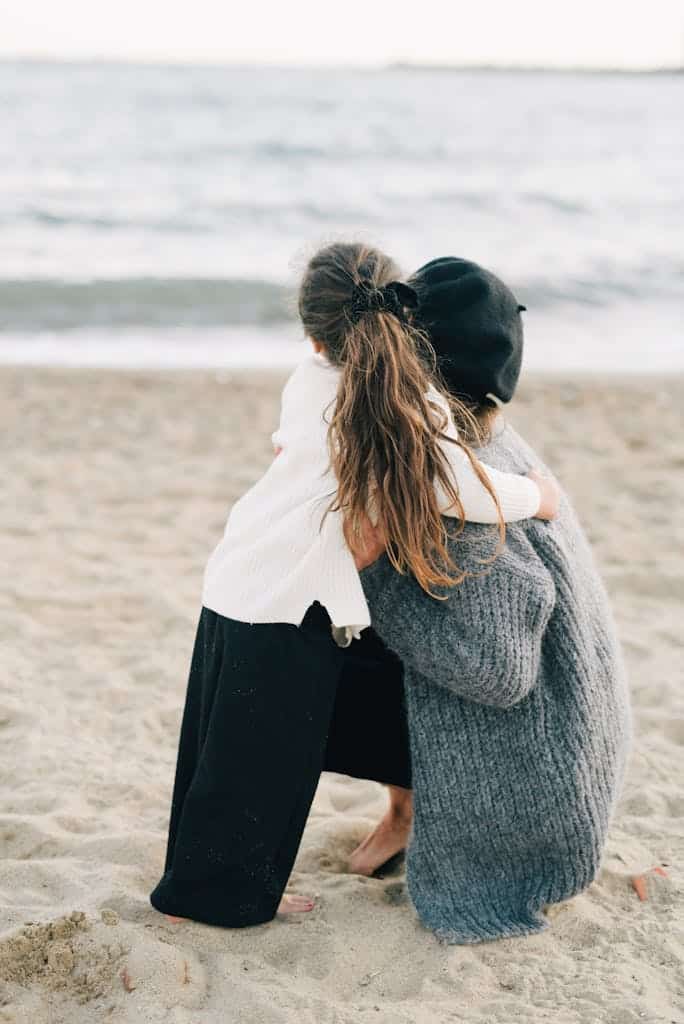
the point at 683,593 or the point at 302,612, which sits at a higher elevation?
the point at 302,612

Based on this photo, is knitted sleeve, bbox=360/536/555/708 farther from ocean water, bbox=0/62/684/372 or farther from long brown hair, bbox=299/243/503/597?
ocean water, bbox=0/62/684/372

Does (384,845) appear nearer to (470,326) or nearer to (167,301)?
(470,326)

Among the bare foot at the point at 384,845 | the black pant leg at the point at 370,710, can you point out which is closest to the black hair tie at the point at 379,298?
the black pant leg at the point at 370,710

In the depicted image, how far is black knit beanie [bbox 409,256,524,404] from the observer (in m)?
2.12

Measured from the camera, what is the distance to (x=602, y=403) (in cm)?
687

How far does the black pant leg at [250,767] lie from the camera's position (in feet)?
7.00

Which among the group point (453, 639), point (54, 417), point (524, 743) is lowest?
point (54, 417)

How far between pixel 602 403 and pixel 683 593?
2943 mm

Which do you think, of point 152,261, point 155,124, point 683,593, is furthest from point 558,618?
A: point 155,124

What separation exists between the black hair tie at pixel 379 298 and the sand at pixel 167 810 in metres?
1.22

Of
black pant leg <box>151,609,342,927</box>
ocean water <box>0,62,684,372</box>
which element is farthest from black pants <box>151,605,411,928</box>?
ocean water <box>0,62,684,372</box>

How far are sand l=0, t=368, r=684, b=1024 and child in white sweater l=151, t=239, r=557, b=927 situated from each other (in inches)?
8.0

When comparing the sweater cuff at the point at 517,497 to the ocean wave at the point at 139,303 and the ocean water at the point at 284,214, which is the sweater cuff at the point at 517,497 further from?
the ocean wave at the point at 139,303

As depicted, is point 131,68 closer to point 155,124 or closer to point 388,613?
point 155,124
